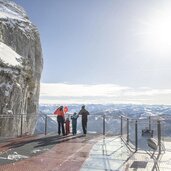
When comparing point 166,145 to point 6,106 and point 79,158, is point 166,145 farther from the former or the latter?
point 6,106

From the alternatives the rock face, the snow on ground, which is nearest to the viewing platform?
the rock face

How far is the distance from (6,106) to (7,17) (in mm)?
19198

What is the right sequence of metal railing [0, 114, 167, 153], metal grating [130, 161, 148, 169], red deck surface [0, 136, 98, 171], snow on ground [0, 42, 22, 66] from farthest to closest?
snow on ground [0, 42, 22, 66] → metal railing [0, 114, 167, 153] → metal grating [130, 161, 148, 169] → red deck surface [0, 136, 98, 171]

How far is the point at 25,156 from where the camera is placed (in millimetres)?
14383

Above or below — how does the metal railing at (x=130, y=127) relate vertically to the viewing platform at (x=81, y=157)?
above

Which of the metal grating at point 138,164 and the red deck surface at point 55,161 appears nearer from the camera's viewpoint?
the red deck surface at point 55,161

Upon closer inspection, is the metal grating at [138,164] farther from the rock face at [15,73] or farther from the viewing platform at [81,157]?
the rock face at [15,73]

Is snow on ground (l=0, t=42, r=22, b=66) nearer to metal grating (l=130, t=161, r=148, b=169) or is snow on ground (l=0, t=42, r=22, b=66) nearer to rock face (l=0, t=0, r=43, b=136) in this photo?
rock face (l=0, t=0, r=43, b=136)

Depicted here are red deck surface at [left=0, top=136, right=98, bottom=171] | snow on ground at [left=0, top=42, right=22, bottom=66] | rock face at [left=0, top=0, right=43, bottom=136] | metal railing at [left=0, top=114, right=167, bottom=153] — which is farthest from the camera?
snow on ground at [left=0, top=42, right=22, bottom=66]

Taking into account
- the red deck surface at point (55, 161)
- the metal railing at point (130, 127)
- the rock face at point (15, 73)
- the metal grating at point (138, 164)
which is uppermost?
the rock face at point (15, 73)

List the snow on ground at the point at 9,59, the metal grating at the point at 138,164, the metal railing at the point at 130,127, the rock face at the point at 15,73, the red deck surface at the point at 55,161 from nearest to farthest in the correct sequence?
the red deck surface at the point at 55,161, the metal grating at the point at 138,164, the metal railing at the point at 130,127, the rock face at the point at 15,73, the snow on ground at the point at 9,59

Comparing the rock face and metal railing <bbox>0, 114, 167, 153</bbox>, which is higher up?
the rock face

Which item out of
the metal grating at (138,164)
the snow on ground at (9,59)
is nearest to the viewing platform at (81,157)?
the metal grating at (138,164)

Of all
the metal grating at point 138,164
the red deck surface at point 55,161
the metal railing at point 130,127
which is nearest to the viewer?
the red deck surface at point 55,161
